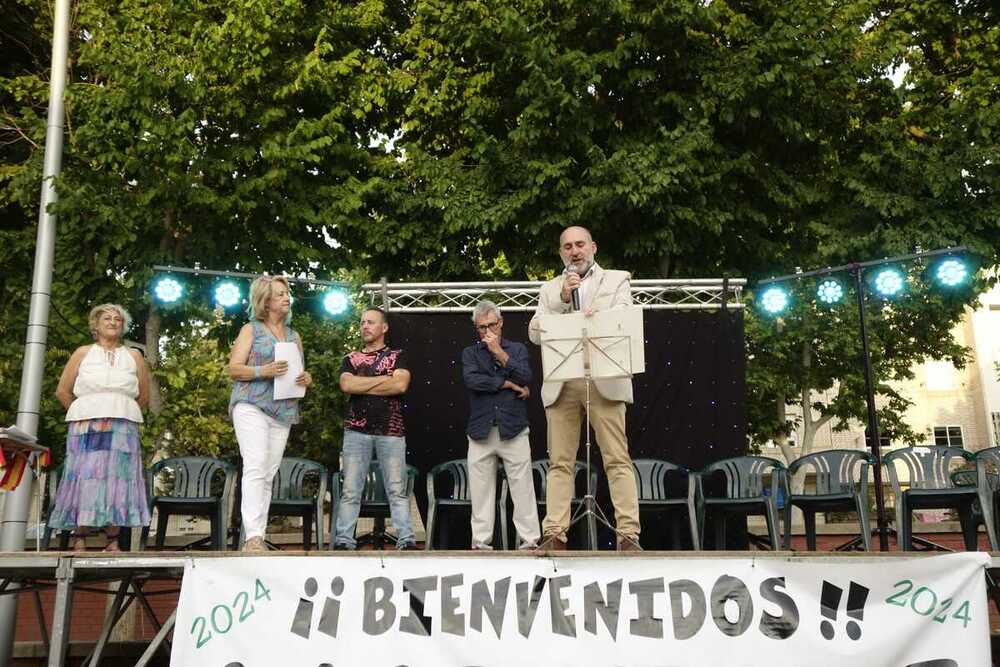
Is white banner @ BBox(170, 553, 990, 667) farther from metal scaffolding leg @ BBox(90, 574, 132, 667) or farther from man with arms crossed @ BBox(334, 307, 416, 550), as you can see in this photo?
man with arms crossed @ BBox(334, 307, 416, 550)

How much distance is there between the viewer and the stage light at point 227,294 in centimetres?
891

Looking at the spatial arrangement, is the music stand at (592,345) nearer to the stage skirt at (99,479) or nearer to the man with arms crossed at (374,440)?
the man with arms crossed at (374,440)

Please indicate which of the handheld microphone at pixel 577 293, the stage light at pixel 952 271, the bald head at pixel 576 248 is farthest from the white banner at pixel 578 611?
the stage light at pixel 952 271

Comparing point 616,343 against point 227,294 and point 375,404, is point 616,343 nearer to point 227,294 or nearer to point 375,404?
point 375,404

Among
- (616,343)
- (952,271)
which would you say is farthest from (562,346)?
(952,271)

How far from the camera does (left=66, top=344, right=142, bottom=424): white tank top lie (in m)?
6.15

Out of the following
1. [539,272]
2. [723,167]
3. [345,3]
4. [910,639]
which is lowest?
[910,639]

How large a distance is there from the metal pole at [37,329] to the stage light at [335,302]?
7.27ft

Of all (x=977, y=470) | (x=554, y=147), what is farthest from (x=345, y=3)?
(x=977, y=470)

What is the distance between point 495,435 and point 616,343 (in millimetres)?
1287

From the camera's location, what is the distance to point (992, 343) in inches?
1298

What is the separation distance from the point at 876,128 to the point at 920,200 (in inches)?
34.2

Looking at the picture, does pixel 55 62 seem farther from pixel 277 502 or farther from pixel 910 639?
pixel 910 639

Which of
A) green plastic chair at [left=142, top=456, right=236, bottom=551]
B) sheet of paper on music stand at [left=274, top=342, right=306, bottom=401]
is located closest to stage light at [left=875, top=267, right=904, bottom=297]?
sheet of paper on music stand at [left=274, top=342, right=306, bottom=401]
